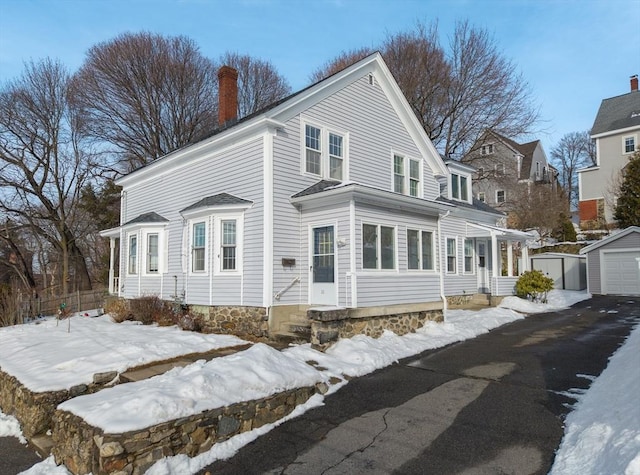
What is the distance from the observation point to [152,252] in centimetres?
1438

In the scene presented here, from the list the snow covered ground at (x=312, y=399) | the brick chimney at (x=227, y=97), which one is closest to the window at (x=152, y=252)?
the brick chimney at (x=227, y=97)

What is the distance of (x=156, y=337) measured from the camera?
9.91m

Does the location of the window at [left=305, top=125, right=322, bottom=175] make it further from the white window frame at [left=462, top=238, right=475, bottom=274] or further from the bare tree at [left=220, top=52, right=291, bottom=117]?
the bare tree at [left=220, top=52, right=291, bottom=117]

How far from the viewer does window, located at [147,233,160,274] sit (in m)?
14.3

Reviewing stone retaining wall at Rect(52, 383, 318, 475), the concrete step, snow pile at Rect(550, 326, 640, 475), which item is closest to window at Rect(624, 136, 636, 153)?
snow pile at Rect(550, 326, 640, 475)

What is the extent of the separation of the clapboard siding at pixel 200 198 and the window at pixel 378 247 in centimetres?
258

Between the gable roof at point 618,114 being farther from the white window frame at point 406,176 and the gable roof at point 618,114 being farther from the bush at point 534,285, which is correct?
the white window frame at point 406,176

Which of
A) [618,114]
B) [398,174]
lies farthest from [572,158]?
[398,174]

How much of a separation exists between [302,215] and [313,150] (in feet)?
6.38

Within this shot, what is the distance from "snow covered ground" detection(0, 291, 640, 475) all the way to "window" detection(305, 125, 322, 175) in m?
4.96

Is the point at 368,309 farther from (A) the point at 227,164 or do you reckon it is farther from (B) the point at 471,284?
(B) the point at 471,284

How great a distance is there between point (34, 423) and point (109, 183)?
73.6ft

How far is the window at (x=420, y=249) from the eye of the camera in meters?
11.9

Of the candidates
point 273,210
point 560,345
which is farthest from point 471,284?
point 273,210
